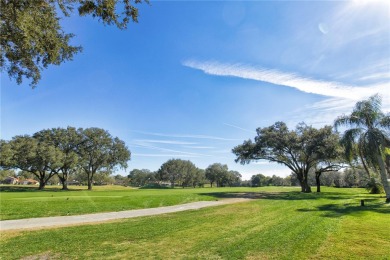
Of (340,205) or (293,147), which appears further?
(293,147)

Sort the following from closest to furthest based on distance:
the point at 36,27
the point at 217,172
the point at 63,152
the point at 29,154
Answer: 1. the point at 36,27
2. the point at 29,154
3. the point at 63,152
4. the point at 217,172

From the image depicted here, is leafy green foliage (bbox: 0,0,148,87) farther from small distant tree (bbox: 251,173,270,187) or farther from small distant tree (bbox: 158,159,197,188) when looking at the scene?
small distant tree (bbox: 251,173,270,187)

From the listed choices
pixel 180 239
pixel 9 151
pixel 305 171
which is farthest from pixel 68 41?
pixel 9 151

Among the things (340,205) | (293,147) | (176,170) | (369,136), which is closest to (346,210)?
(340,205)

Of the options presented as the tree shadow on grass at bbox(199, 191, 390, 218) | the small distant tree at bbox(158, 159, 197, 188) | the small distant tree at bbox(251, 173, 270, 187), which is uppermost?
the small distant tree at bbox(158, 159, 197, 188)

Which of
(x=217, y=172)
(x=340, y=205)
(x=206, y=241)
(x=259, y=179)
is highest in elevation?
(x=217, y=172)

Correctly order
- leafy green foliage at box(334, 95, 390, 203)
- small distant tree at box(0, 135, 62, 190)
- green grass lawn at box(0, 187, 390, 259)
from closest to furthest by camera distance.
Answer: green grass lawn at box(0, 187, 390, 259) → leafy green foliage at box(334, 95, 390, 203) → small distant tree at box(0, 135, 62, 190)

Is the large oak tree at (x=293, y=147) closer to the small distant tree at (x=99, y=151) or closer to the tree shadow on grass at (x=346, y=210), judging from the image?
the tree shadow on grass at (x=346, y=210)

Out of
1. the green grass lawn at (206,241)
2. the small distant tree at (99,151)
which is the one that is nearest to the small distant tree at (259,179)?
the small distant tree at (99,151)

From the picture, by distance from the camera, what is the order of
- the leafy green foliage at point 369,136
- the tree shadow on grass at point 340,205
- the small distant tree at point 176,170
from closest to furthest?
the tree shadow on grass at point 340,205 → the leafy green foliage at point 369,136 → the small distant tree at point 176,170

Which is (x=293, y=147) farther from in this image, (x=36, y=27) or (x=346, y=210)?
(x=36, y=27)

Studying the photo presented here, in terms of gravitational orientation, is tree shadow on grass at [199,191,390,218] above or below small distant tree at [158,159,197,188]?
below

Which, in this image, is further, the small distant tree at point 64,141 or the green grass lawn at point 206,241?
the small distant tree at point 64,141

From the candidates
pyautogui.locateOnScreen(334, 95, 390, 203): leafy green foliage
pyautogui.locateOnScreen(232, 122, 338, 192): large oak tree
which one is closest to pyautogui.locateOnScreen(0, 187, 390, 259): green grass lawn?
pyautogui.locateOnScreen(334, 95, 390, 203): leafy green foliage
